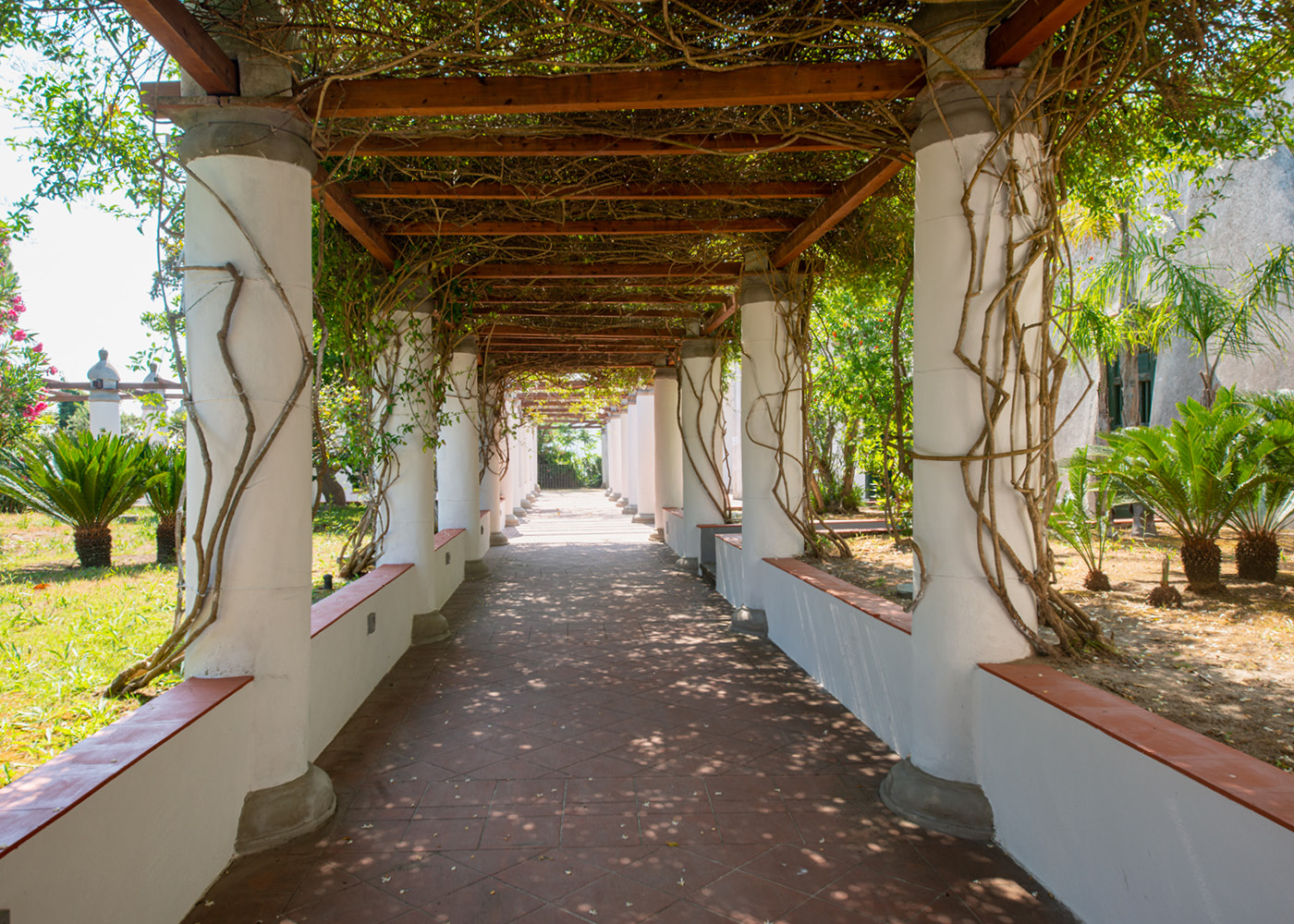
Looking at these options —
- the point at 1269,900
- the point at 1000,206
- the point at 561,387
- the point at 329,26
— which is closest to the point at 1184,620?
the point at 1000,206

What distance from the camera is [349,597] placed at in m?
4.46

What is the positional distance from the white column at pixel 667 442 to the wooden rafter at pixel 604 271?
482 centimetres

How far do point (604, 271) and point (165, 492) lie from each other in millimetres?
4098

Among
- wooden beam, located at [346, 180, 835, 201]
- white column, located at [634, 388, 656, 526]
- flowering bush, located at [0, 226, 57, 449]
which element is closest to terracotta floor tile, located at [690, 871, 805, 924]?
wooden beam, located at [346, 180, 835, 201]

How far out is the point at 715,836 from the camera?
9.41 ft

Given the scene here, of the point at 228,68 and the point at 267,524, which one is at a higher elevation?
the point at 228,68

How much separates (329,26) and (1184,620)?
179 inches

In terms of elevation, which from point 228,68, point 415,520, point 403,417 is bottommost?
point 415,520

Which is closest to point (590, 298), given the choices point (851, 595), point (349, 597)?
point (349, 597)

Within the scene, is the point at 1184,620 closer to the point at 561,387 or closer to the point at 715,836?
the point at 715,836

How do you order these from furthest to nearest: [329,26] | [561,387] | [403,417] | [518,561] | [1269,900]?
[561,387]
[518,561]
[403,417]
[329,26]
[1269,900]

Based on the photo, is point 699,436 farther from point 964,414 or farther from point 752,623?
point 964,414

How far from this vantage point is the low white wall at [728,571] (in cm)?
697

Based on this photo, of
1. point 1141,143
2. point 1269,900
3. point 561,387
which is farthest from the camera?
point 561,387
